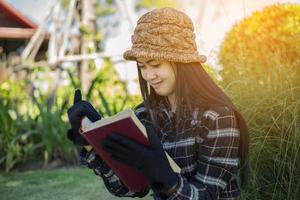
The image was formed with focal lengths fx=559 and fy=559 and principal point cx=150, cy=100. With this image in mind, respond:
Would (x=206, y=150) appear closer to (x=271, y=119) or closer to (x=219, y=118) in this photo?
(x=219, y=118)

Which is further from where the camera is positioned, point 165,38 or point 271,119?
point 271,119

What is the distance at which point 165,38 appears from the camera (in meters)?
1.85

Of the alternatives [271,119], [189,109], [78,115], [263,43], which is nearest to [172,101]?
[189,109]

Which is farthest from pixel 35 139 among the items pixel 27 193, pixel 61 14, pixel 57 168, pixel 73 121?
pixel 61 14

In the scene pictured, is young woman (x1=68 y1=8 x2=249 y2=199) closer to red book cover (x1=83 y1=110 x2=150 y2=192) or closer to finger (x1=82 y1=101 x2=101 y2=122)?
finger (x1=82 y1=101 x2=101 y2=122)

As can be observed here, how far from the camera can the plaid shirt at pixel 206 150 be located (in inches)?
70.0

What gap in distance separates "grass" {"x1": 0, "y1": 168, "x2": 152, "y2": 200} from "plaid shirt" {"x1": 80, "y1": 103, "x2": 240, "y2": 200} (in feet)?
5.54

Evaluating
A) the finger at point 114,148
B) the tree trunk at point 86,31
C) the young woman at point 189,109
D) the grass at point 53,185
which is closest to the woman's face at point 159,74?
the young woman at point 189,109

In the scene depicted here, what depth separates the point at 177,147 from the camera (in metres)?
1.90

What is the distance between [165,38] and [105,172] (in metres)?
0.57

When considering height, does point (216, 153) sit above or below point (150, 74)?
below

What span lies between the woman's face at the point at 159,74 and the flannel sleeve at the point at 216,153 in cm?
16

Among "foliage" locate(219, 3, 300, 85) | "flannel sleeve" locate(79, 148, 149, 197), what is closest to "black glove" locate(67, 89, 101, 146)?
"flannel sleeve" locate(79, 148, 149, 197)

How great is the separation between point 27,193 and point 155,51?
8.18 feet
